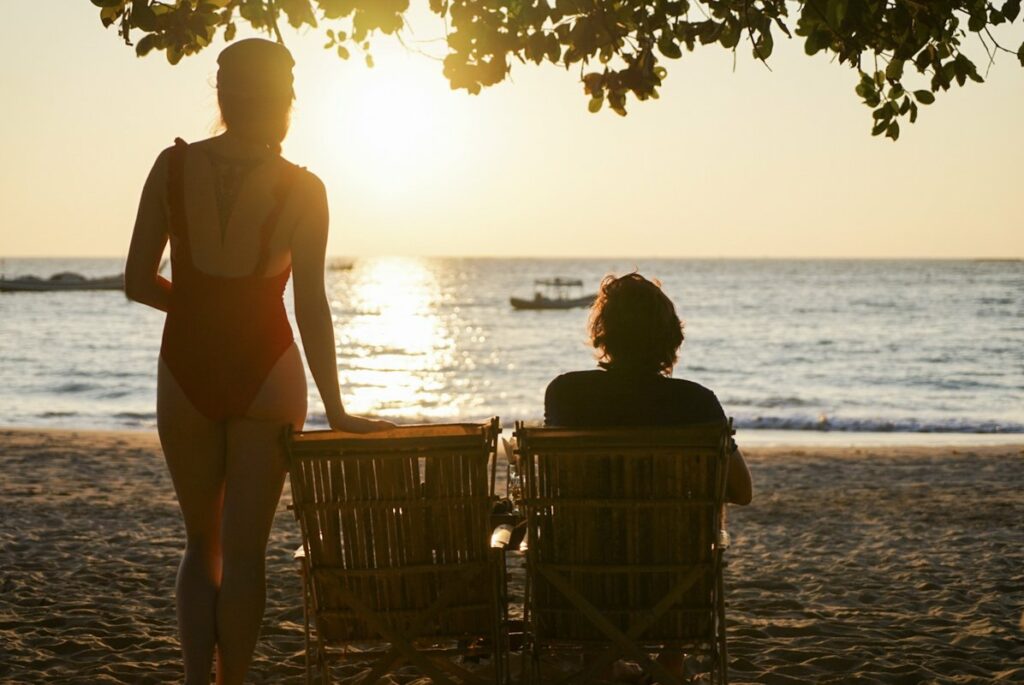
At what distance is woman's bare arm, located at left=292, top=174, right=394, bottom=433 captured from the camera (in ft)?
9.69

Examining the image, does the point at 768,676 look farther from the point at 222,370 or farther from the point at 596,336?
the point at 222,370

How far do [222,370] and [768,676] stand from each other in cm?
271

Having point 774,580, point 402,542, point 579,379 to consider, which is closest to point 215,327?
point 402,542

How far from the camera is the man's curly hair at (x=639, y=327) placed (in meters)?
3.52

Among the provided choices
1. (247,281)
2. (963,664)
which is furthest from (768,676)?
(247,281)

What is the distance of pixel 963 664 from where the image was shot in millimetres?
4664

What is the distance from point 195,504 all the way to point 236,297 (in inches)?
22.1

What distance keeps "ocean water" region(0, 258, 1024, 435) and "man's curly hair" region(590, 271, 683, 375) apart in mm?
5331

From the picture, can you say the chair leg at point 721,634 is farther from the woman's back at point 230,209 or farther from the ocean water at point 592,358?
the ocean water at point 592,358

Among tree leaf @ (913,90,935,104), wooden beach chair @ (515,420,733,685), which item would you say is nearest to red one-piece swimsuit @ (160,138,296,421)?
wooden beach chair @ (515,420,733,685)

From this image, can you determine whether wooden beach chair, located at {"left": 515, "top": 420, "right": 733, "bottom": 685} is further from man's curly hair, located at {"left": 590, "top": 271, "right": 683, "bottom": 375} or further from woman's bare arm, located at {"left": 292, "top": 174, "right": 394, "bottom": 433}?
woman's bare arm, located at {"left": 292, "top": 174, "right": 394, "bottom": 433}

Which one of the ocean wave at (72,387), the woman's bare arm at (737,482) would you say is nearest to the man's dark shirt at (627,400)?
the woman's bare arm at (737,482)

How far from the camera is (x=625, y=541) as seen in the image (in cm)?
342

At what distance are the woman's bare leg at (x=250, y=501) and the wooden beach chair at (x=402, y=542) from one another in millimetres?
134
